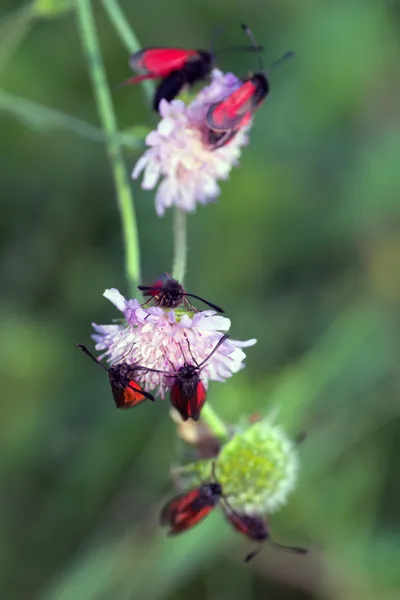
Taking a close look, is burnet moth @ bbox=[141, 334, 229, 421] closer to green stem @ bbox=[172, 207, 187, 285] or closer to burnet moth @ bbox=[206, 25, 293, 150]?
green stem @ bbox=[172, 207, 187, 285]

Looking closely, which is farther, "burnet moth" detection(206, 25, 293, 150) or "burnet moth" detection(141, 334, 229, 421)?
"burnet moth" detection(206, 25, 293, 150)

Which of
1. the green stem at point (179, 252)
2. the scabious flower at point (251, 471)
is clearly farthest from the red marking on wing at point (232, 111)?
the scabious flower at point (251, 471)

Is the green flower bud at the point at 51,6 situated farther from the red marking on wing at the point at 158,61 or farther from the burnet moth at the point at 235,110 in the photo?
the burnet moth at the point at 235,110

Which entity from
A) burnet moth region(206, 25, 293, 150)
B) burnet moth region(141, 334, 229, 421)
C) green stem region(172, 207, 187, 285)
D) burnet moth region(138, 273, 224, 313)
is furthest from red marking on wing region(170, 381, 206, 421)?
burnet moth region(206, 25, 293, 150)

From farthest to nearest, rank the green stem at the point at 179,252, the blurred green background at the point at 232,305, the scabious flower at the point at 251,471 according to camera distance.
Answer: the blurred green background at the point at 232,305
the scabious flower at the point at 251,471
the green stem at the point at 179,252

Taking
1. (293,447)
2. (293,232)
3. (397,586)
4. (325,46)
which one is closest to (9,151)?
(293,232)

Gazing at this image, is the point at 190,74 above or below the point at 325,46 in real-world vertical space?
below

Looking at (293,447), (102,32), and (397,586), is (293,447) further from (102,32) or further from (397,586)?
(102,32)
